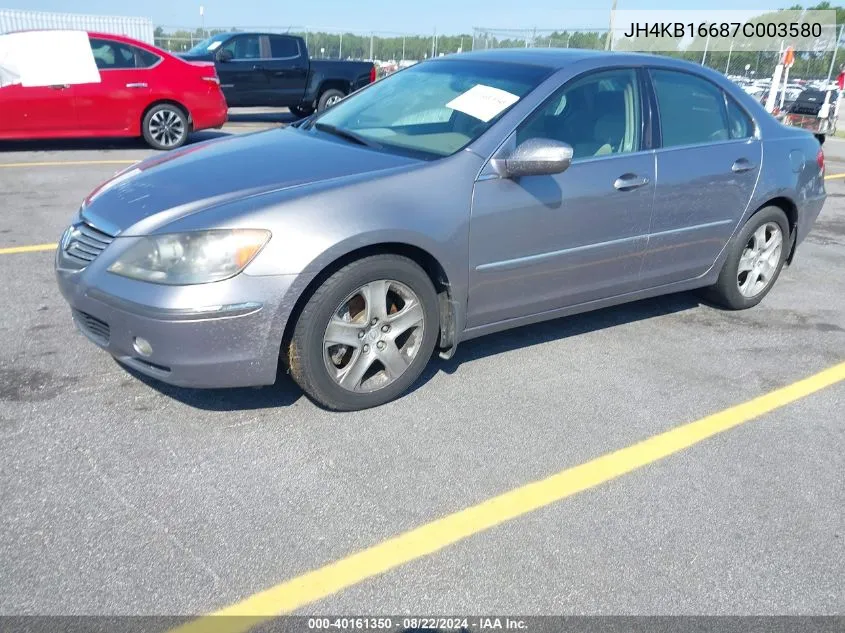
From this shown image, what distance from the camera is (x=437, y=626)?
2387 mm

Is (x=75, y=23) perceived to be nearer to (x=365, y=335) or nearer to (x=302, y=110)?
(x=302, y=110)

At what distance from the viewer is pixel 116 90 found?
33.1 ft

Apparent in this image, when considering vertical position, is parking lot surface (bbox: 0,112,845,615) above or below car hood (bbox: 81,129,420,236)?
below

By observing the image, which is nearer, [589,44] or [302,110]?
[302,110]

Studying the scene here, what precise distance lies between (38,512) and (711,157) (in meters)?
3.92

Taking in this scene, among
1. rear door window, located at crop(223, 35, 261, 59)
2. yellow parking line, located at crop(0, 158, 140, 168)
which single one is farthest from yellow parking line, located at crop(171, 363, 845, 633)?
rear door window, located at crop(223, 35, 261, 59)

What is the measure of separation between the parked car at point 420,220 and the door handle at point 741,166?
14 millimetres

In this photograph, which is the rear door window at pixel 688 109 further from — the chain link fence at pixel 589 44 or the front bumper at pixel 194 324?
the chain link fence at pixel 589 44

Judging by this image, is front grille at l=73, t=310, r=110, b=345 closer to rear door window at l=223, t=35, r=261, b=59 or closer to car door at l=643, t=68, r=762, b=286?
car door at l=643, t=68, r=762, b=286

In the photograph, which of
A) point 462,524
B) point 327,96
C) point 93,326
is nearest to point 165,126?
point 327,96

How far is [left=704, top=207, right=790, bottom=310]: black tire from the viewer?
4.97m

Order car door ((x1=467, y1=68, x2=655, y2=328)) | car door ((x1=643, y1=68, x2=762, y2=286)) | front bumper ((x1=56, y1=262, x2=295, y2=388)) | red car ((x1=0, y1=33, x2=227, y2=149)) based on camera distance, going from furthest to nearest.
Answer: red car ((x1=0, y1=33, x2=227, y2=149)), car door ((x1=643, y1=68, x2=762, y2=286)), car door ((x1=467, y1=68, x2=655, y2=328)), front bumper ((x1=56, y1=262, x2=295, y2=388))

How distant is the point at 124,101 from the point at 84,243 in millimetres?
7580

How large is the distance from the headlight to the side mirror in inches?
47.7
